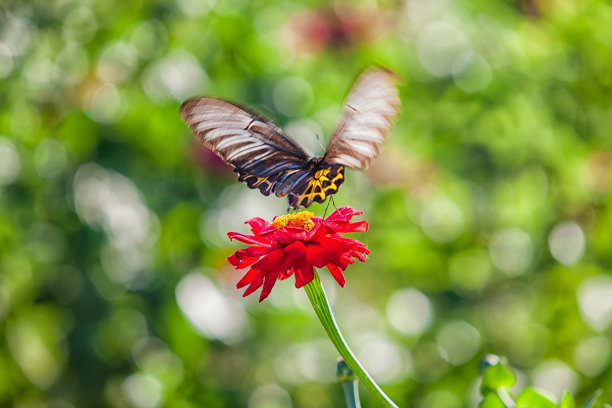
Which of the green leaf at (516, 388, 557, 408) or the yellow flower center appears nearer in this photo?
the green leaf at (516, 388, 557, 408)

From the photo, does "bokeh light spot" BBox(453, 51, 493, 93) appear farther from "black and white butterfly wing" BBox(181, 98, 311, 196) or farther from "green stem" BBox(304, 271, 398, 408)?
"green stem" BBox(304, 271, 398, 408)

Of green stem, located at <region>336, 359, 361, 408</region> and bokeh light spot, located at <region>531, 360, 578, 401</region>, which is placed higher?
green stem, located at <region>336, 359, 361, 408</region>

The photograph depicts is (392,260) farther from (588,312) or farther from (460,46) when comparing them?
(460,46)

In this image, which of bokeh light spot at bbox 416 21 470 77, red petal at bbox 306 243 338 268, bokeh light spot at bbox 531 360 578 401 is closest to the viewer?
red petal at bbox 306 243 338 268

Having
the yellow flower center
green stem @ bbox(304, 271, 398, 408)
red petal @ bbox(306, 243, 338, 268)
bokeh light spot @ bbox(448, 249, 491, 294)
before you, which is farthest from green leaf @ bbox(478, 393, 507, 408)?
bokeh light spot @ bbox(448, 249, 491, 294)

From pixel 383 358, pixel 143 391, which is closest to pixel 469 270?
pixel 383 358

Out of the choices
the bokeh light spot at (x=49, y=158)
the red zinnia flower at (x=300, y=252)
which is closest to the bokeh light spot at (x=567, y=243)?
the red zinnia flower at (x=300, y=252)

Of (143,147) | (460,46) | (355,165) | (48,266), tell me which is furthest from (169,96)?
(355,165)
